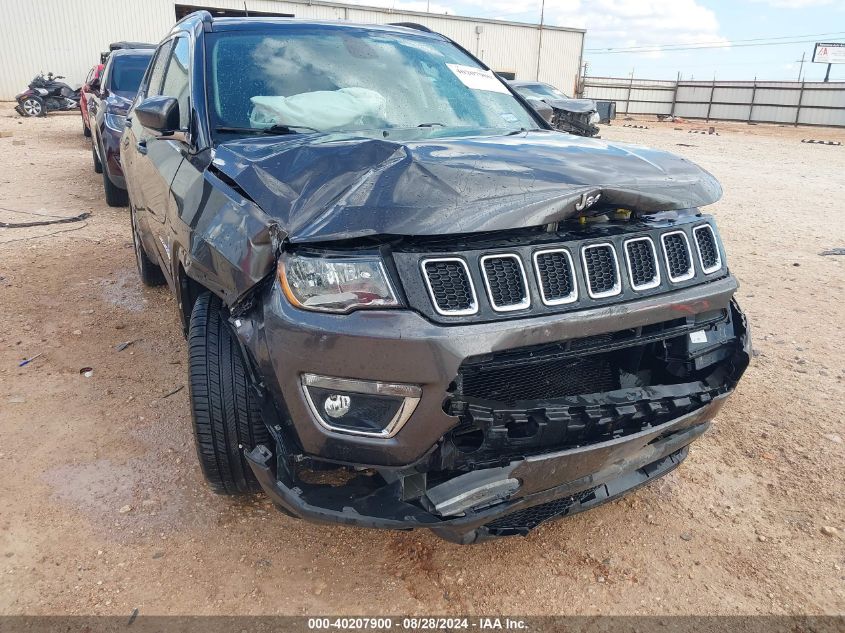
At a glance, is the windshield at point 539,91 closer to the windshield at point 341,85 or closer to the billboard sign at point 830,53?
the windshield at point 341,85

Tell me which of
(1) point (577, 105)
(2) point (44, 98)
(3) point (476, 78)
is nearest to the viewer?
(3) point (476, 78)

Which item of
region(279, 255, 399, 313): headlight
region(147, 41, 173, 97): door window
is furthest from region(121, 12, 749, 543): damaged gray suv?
region(147, 41, 173, 97): door window

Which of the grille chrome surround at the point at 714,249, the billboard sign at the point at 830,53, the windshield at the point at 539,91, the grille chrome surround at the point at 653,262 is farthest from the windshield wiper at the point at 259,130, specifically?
the billboard sign at the point at 830,53

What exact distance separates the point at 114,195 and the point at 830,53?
4415 cm

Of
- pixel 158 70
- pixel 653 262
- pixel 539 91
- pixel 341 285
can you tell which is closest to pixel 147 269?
pixel 158 70

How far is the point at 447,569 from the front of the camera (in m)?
2.31

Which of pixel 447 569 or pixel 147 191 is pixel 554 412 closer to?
pixel 447 569

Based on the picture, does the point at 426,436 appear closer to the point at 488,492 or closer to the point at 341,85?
the point at 488,492

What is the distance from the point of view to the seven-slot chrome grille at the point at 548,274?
181 centimetres

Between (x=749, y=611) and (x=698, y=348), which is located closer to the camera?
(x=749, y=611)

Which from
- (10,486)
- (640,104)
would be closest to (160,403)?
(10,486)

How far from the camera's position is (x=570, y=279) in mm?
1938

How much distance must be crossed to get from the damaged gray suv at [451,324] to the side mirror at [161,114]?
43 cm

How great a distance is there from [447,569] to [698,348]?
1182 millimetres
